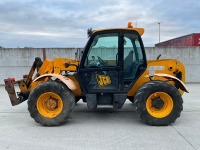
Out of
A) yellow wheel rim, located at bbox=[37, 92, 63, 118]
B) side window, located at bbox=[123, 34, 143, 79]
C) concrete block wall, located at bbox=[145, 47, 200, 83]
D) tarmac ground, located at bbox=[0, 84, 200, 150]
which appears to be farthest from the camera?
concrete block wall, located at bbox=[145, 47, 200, 83]

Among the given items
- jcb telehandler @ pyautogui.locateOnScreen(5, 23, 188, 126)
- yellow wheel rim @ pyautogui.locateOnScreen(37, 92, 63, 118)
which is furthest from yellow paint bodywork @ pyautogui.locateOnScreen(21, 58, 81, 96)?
yellow wheel rim @ pyautogui.locateOnScreen(37, 92, 63, 118)

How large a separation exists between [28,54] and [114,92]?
8156mm

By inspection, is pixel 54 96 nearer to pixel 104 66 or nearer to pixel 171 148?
pixel 104 66

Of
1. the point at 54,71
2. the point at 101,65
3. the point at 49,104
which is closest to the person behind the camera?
the point at 49,104

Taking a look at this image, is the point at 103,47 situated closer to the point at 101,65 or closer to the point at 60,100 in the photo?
the point at 101,65

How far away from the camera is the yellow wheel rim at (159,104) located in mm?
5922

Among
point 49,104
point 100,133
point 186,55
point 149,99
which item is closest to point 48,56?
point 186,55

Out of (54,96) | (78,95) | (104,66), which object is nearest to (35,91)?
(54,96)

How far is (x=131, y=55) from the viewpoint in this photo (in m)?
6.36

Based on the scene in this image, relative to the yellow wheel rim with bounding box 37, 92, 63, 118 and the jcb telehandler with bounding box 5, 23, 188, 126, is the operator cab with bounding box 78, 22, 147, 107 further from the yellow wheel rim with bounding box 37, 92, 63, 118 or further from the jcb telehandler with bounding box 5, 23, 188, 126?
the yellow wheel rim with bounding box 37, 92, 63, 118

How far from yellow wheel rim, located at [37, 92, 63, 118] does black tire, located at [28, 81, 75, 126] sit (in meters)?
0.04

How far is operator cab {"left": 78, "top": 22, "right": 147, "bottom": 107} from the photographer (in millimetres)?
6109

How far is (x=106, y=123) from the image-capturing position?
6.17 meters

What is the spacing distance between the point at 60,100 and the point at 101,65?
114 cm
